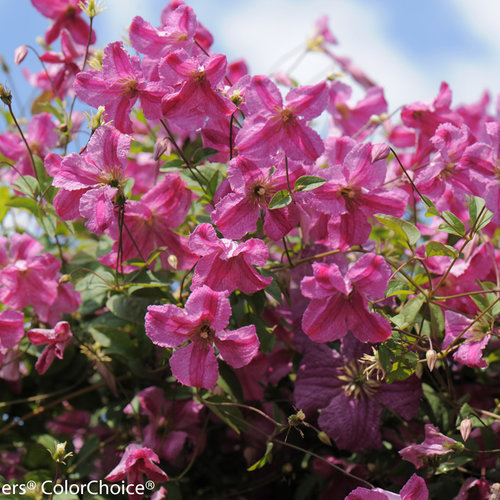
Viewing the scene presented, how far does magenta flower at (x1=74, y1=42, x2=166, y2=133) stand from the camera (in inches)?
32.4

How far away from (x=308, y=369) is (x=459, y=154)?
1.21 ft

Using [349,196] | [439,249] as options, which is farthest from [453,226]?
[349,196]

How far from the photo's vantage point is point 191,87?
0.81 m

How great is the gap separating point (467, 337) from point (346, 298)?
0.62 ft

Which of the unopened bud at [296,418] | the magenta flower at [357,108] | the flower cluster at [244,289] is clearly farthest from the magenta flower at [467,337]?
the magenta flower at [357,108]

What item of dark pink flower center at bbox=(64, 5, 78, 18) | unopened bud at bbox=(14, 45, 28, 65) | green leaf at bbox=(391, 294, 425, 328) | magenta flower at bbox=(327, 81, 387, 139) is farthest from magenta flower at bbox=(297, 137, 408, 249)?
dark pink flower center at bbox=(64, 5, 78, 18)

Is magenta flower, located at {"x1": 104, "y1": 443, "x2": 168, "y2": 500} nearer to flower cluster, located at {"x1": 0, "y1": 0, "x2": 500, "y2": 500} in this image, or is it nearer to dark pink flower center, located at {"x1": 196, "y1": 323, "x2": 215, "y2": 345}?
flower cluster, located at {"x1": 0, "y1": 0, "x2": 500, "y2": 500}

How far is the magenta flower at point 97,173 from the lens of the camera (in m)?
0.81

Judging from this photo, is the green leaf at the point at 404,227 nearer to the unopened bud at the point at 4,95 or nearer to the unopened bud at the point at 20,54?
the unopened bud at the point at 4,95

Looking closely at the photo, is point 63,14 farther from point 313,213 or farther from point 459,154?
point 459,154

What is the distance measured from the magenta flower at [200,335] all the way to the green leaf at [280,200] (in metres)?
0.13

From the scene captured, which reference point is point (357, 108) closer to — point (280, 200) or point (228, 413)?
point (280, 200)

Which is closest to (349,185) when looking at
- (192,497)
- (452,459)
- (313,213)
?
(313,213)

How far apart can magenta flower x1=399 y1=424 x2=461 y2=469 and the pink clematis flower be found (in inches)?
34.2
